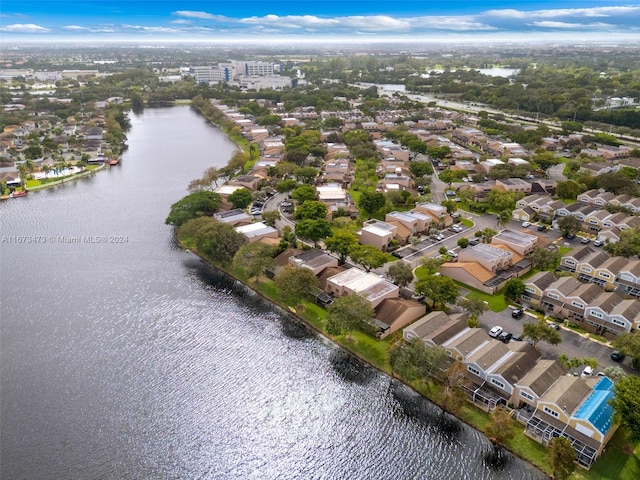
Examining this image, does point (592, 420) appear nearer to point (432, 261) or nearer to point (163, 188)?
point (432, 261)

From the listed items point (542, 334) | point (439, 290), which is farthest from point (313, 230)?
point (542, 334)

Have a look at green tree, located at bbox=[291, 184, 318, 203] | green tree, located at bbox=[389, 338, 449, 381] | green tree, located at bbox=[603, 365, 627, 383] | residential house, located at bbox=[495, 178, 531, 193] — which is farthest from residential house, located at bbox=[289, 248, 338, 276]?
residential house, located at bbox=[495, 178, 531, 193]

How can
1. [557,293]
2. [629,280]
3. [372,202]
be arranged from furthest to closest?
1. [372,202]
2. [629,280]
3. [557,293]

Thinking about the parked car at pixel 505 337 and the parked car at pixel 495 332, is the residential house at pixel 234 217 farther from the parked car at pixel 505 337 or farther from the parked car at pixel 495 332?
the parked car at pixel 505 337

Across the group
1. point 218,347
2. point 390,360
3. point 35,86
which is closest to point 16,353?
point 218,347

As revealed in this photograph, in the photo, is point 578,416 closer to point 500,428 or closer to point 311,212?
point 500,428

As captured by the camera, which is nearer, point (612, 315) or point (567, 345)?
point (567, 345)
